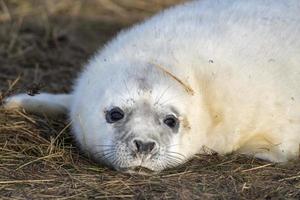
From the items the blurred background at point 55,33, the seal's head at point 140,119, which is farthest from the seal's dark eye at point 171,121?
the blurred background at point 55,33

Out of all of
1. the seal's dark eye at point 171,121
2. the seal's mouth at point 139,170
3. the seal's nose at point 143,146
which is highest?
the seal's dark eye at point 171,121

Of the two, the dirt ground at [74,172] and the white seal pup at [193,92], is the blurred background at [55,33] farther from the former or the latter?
the white seal pup at [193,92]

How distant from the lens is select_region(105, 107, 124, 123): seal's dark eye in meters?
5.05

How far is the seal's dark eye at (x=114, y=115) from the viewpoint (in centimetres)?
505

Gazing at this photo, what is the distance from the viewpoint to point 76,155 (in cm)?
543

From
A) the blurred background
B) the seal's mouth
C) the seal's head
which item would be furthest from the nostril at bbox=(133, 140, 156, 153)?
the blurred background

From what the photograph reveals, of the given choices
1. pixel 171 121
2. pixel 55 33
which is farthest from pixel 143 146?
pixel 55 33

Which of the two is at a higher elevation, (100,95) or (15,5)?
(15,5)

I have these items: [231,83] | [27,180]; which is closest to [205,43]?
[231,83]

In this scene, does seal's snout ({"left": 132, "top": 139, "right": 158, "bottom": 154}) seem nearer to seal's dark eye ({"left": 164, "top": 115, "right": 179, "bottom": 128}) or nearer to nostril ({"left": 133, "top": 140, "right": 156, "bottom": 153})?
nostril ({"left": 133, "top": 140, "right": 156, "bottom": 153})

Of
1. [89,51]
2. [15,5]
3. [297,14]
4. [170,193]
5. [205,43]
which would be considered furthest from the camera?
[15,5]

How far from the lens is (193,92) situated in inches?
206

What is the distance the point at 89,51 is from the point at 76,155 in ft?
10.2

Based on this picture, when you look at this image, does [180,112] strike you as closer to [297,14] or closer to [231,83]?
[231,83]
